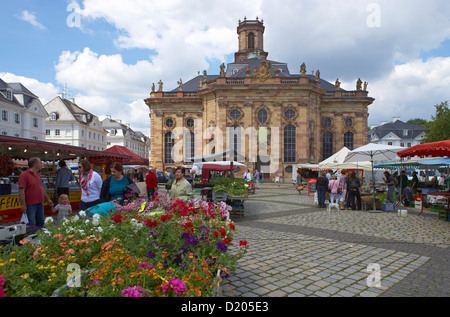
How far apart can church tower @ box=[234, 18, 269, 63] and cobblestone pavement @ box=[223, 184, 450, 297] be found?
5346 cm

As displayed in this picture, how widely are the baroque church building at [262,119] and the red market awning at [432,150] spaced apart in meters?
26.9

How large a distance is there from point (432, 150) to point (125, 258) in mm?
11028

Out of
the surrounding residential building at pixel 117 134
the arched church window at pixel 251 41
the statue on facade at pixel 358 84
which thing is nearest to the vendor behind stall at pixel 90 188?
the statue on facade at pixel 358 84

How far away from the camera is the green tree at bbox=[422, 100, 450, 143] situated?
42.4 metres

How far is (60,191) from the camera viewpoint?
10.4 meters

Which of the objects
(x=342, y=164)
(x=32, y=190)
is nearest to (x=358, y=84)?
(x=342, y=164)

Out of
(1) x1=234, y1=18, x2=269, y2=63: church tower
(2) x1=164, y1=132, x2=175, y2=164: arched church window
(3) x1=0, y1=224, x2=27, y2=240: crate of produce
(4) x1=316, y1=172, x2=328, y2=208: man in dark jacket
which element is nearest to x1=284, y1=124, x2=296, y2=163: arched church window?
(2) x1=164, y1=132, x2=175, y2=164: arched church window

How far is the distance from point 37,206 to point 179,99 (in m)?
38.9

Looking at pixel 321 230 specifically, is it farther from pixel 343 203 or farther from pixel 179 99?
pixel 179 99

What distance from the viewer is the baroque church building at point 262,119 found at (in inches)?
1558

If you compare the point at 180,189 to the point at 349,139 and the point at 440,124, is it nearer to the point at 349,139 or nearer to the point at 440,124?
the point at 349,139

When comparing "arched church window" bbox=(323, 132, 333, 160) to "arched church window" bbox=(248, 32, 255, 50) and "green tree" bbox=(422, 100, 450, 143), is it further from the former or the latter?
"arched church window" bbox=(248, 32, 255, 50)
